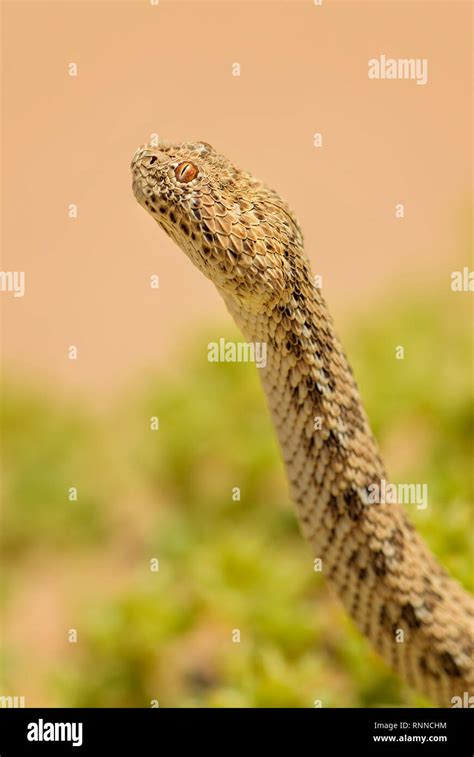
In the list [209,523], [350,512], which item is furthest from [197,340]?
[350,512]

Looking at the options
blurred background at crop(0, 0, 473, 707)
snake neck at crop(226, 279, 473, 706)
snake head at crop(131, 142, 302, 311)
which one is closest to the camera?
snake head at crop(131, 142, 302, 311)

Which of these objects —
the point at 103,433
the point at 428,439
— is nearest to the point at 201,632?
the point at 428,439

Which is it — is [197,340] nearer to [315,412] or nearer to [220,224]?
[315,412]

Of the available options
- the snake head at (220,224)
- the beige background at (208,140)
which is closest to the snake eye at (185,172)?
the snake head at (220,224)

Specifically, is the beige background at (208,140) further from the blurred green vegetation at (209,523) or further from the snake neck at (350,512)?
the snake neck at (350,512)

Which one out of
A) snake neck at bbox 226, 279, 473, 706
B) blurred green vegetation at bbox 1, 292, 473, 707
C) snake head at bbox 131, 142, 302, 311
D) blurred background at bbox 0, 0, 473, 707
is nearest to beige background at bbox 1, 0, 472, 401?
blurred background at bbox 0, 0, 473, 707

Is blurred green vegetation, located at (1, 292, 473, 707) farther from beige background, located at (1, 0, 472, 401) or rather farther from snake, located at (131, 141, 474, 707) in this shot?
beige background, located at (1, 0, 472, 401)
